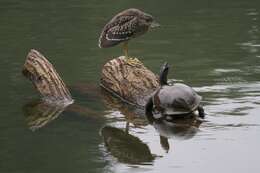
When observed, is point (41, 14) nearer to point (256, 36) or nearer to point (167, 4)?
point (167, 4)

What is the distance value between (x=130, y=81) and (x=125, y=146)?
2225 mm

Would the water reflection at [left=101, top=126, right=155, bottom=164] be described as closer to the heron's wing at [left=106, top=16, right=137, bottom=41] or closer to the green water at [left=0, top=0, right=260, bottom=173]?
the green water at [left=0, top=0, right=260, bottom=173]

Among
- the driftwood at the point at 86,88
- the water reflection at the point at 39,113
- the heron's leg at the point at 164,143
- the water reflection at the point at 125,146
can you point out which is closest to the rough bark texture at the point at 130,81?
the driftwood at the point at 86,88

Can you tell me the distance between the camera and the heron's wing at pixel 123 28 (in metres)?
10.7

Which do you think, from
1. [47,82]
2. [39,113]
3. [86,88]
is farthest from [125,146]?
[86,88]

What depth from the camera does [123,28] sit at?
35.1ft

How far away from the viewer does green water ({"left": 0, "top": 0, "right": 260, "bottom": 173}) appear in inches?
319

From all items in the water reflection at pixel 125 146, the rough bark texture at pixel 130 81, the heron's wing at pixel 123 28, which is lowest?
the water reflection at pixel 125 146

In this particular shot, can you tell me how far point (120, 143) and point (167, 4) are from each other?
12.6m

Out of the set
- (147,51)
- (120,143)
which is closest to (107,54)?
(147,51)

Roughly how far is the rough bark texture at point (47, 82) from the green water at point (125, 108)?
0.25m

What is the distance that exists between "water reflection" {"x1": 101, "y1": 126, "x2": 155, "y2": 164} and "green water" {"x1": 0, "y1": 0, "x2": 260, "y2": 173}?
12 mm

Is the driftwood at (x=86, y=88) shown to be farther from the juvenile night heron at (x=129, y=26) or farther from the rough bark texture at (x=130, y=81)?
the juvenile night heron at (x=129, y=26)

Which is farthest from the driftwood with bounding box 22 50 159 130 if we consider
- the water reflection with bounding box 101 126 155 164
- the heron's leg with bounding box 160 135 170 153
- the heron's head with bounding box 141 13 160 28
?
the heron's leg with bounding box 160 135 170 153
